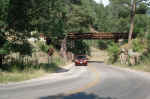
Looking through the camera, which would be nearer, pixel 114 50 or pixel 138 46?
pixel 138 46

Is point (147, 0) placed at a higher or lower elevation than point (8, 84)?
higher

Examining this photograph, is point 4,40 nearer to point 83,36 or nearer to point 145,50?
point 145,50

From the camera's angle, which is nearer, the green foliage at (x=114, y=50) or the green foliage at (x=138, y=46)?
the green foliage at (x=138, y=46)

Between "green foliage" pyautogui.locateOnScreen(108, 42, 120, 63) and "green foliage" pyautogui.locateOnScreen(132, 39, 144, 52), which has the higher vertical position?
"green foliage" pyautogui.locateOnScreen(132, 39, 144, 52)

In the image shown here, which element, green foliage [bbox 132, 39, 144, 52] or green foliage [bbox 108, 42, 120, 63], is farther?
green foliage [bbox 108, 42, 120, 63]

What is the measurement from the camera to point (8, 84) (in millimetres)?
11586

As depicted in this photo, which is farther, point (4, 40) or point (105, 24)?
point (105, 24)

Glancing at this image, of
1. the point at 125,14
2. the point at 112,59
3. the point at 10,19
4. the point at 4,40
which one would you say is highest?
the point at 125,14

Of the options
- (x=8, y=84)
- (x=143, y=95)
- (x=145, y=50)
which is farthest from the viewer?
(x=145, y=50)

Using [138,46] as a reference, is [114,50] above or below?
below

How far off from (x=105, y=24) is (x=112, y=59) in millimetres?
60707

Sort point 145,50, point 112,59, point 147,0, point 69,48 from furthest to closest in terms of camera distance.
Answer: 1. point 69,48
2. point 112,59
3. point 147,0
4. point 145,50

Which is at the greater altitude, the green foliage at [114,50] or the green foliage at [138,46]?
the green foliage at [138,46]

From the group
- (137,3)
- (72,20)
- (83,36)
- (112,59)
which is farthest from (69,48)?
(137,3)
